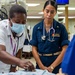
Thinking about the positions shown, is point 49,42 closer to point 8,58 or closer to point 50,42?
point 50,42

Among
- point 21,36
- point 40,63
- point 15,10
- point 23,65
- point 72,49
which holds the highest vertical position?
point 15,10

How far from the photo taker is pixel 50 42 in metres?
2.21

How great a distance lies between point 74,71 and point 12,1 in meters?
2.11

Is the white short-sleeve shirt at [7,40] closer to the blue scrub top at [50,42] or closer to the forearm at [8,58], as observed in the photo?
the forearm at [8,58]

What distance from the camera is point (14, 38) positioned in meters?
1.96

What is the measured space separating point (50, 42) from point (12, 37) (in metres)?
0.48

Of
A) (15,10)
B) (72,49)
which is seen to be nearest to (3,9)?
(15,10)

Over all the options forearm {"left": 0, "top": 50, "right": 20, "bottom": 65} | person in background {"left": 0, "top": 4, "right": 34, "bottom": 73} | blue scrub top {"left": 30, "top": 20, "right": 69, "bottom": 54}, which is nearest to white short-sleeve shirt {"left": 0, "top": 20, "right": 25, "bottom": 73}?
person in background {"left": 0, "top": 4, "right": 34, "bottom": 73}

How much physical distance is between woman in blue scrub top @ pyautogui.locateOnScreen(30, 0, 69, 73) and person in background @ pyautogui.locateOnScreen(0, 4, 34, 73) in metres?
0.26

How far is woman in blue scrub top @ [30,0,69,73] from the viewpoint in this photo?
2.21m

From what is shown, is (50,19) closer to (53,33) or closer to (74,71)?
(53,33)

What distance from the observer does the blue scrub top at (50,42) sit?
221cm

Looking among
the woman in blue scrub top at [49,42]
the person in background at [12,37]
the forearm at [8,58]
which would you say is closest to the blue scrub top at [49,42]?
the woman in blue scrub top at [49,42]

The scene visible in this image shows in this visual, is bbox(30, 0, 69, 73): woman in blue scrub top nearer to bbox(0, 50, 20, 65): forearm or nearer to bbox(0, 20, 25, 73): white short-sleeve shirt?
bbox(0, 20, 25, 73): white short-sleeve shirt
